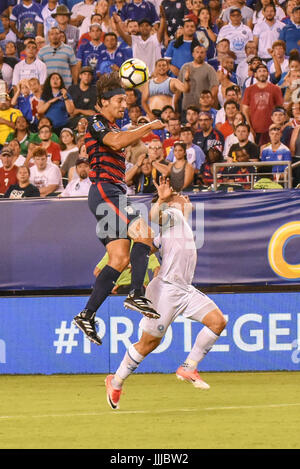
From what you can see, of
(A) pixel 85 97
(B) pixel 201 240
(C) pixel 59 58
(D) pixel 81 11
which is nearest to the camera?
(B) pixel 201 240

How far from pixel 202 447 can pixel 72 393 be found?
443 cm

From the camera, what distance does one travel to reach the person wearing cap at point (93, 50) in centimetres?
1820

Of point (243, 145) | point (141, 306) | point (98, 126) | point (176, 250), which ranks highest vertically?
→ point (98, 126)

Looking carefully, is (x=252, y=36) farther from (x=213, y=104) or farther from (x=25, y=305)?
(x=25, y=305)

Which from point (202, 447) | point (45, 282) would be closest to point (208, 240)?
point (45, 282)

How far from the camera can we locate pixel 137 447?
683 centimetres

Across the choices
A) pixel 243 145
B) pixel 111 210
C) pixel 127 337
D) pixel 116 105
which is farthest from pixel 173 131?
pixel 111 210

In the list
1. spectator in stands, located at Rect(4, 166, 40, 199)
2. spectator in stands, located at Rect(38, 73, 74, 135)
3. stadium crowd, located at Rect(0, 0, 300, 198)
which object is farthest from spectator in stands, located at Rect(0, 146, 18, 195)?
spectator in stands, located at Rect(38, 73, 74, 135)

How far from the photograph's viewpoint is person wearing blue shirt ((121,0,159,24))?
18.7m

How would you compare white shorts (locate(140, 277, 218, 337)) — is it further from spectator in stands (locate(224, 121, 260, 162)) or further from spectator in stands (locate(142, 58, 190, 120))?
spectator in stands (locate(142, 58, 190, 120))

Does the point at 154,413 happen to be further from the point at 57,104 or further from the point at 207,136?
the point at 57,104

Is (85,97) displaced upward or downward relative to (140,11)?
downward

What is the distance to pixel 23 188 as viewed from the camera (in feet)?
47.5

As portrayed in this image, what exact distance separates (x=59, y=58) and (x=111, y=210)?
10.5m
